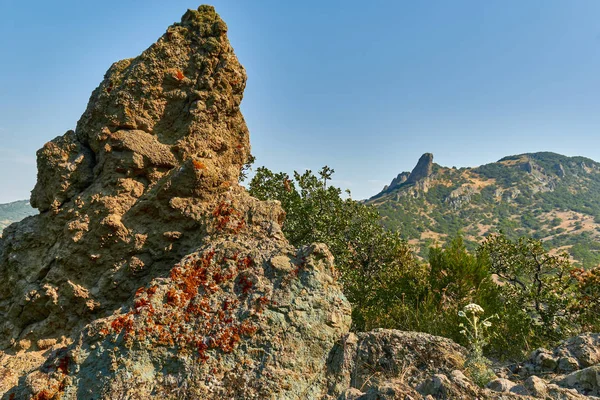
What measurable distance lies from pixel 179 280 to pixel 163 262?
1.49 m

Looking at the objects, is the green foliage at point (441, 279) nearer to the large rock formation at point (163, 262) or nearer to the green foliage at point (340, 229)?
the green foliage at point (340, 229)

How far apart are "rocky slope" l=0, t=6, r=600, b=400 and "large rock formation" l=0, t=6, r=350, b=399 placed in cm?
2

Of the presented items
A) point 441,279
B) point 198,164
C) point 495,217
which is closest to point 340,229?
point 441,279

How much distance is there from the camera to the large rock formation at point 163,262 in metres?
4.36

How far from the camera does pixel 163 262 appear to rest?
632 centimetres


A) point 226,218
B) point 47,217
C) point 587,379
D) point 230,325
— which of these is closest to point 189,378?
point 230,325

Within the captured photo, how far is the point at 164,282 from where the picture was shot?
16.4 feet

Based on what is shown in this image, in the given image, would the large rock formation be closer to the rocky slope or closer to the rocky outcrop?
the rocky slope

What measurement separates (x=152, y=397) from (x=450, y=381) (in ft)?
11.1

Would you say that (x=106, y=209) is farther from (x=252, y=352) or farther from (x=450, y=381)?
(x=450, y=381)

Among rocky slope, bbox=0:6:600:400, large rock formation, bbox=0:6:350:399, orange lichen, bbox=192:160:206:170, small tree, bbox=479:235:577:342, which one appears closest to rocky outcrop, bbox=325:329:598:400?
rocky slope, bbox=0:6:600:400

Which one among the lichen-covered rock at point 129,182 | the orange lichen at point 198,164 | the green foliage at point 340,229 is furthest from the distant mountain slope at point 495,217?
the orange lichen at point 198,164

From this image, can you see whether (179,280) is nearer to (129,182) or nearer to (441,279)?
(129,182)

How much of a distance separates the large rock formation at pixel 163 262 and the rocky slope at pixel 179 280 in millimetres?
22
